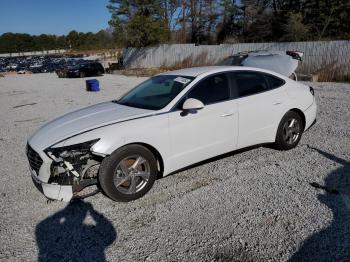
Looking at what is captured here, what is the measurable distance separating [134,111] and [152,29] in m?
28.3

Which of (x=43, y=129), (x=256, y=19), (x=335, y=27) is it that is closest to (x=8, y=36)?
(x=256, y=19)

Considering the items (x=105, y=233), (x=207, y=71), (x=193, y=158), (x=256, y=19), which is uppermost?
(x=256, y=19)

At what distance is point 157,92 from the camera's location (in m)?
4.90

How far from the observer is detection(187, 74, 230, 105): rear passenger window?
443cm

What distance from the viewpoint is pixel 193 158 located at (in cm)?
435

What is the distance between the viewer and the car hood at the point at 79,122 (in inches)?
152

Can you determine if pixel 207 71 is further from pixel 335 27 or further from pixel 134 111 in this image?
pixel 335 27

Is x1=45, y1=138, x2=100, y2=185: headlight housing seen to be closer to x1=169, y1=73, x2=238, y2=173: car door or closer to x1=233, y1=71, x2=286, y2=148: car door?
x1=169, y1=73, x2=238, y2=173: car door

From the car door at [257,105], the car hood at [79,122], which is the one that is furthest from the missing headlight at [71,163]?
the car door at [257,105]

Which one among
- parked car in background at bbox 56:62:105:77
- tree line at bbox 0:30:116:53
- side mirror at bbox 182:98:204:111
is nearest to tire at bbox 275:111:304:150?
side mirror at bbox 182:98:204:111

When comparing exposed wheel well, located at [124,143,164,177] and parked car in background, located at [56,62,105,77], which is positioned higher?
exposed wheel well, located at [124,143,164,177]

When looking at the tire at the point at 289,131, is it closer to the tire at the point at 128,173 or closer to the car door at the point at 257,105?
the car door at the point at 257,105

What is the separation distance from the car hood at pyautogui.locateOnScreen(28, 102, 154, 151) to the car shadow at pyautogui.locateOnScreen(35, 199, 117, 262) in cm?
84

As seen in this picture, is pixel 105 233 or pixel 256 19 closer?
pixel 105 233
